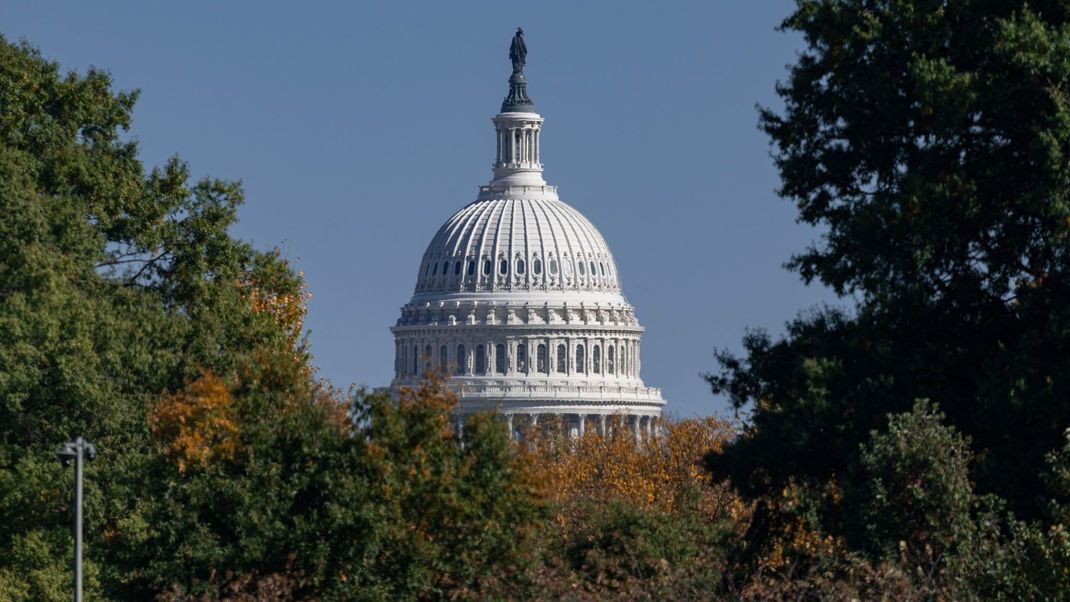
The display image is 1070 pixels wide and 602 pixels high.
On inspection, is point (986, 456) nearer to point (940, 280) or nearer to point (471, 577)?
point (940, 280)

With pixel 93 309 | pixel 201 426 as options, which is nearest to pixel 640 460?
pixel 93 309

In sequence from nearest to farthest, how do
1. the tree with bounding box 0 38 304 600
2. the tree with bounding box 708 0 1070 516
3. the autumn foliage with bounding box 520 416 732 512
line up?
the tree with bounding box 708 0 1070 516 < the tree with bounding box 0 38 304 600 < the autumn foliage with bounding box 520 416 732 512

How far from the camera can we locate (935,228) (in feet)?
136

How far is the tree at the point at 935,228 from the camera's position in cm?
4050

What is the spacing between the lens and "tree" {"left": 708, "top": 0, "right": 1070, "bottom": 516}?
40.5 meters

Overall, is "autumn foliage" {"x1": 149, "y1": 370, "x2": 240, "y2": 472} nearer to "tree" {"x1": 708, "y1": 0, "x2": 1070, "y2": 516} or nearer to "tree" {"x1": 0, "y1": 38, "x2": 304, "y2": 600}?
"tree" {"x1": 0, "y1": 38, "x2": 304, "y2": 600}

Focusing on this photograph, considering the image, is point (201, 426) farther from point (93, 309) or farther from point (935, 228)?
point (935, 228)

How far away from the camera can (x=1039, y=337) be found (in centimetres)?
4062

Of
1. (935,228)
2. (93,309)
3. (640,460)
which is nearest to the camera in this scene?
(935,228)

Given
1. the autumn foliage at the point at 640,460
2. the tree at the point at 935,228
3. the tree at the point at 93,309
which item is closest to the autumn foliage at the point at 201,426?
the tree at the point at 93,309

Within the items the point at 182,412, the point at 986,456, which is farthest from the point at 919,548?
the point at 182,412

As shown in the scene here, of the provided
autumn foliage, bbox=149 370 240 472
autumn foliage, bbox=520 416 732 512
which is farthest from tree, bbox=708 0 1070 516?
autumn foliage, bbox=520 416 732 512

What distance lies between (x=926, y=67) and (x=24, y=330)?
54.7ft

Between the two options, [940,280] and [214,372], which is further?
[214,372]
